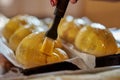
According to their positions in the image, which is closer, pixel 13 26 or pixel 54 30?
pixel 54 30

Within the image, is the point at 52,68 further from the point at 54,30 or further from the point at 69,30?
the point at 69,30

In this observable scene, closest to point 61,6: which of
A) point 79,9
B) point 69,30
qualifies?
point 69,30

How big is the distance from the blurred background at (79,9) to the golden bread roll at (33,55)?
0.62 meters

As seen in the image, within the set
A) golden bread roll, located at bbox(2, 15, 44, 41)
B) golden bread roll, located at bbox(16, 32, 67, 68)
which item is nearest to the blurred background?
golden bread roll, located at bbox(2, 15, 44, 41)

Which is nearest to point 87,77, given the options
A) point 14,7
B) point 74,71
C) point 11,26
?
point 74,71

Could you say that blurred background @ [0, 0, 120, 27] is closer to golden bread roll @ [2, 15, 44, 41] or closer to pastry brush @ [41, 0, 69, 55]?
golden bread roll @ [2, 15, 44, 41]

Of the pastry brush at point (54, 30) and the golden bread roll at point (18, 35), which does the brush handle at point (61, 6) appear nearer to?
the pastry brush at point (54, 30)

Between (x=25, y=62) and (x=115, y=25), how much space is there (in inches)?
31.9

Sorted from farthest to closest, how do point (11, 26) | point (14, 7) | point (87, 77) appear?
point (14, 7)
point (11, 26)
point (87, 77)

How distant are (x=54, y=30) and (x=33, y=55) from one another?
71 mm

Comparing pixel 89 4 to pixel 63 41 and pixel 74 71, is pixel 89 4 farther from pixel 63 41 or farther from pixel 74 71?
pixel 74 71

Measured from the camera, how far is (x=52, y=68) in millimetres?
461

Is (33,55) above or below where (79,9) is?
above

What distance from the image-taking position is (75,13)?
121 cm
